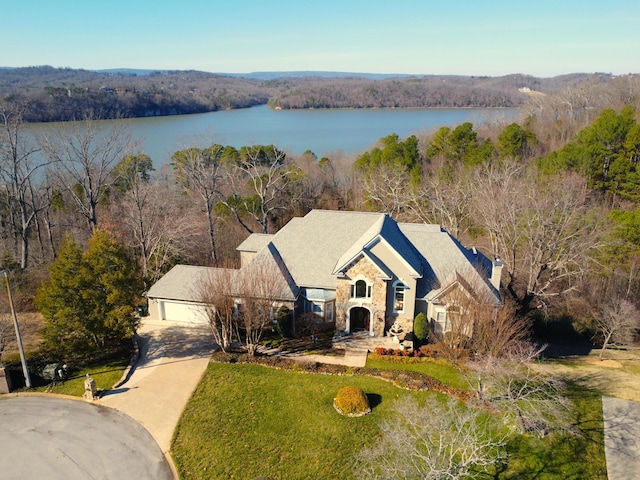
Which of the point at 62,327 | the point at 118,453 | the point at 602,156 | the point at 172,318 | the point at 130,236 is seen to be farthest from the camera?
the point at 602,156

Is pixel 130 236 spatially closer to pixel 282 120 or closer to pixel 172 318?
pixel 172 318

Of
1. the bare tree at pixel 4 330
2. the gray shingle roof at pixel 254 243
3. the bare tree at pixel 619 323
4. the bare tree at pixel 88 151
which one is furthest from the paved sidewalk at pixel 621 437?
the bare tree at pixel 88 151

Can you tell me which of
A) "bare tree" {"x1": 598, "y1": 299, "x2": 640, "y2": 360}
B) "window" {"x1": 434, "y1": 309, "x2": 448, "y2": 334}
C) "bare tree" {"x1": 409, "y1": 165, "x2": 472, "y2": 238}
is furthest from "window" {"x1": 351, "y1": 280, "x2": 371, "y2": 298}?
Result: "bare tree" {"x1": 598, "y1": 299, "x2": 640, "y2": 360}

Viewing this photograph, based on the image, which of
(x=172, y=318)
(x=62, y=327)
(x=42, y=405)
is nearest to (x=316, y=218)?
(x=172, y=318)

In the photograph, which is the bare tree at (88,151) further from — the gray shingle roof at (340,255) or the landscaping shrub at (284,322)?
the landscaping shrub at (284,322)

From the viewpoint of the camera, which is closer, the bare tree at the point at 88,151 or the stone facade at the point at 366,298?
the stone facade at the point at 366,298

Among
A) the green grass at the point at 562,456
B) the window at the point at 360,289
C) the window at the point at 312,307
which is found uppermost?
the window at the point at 360,289
